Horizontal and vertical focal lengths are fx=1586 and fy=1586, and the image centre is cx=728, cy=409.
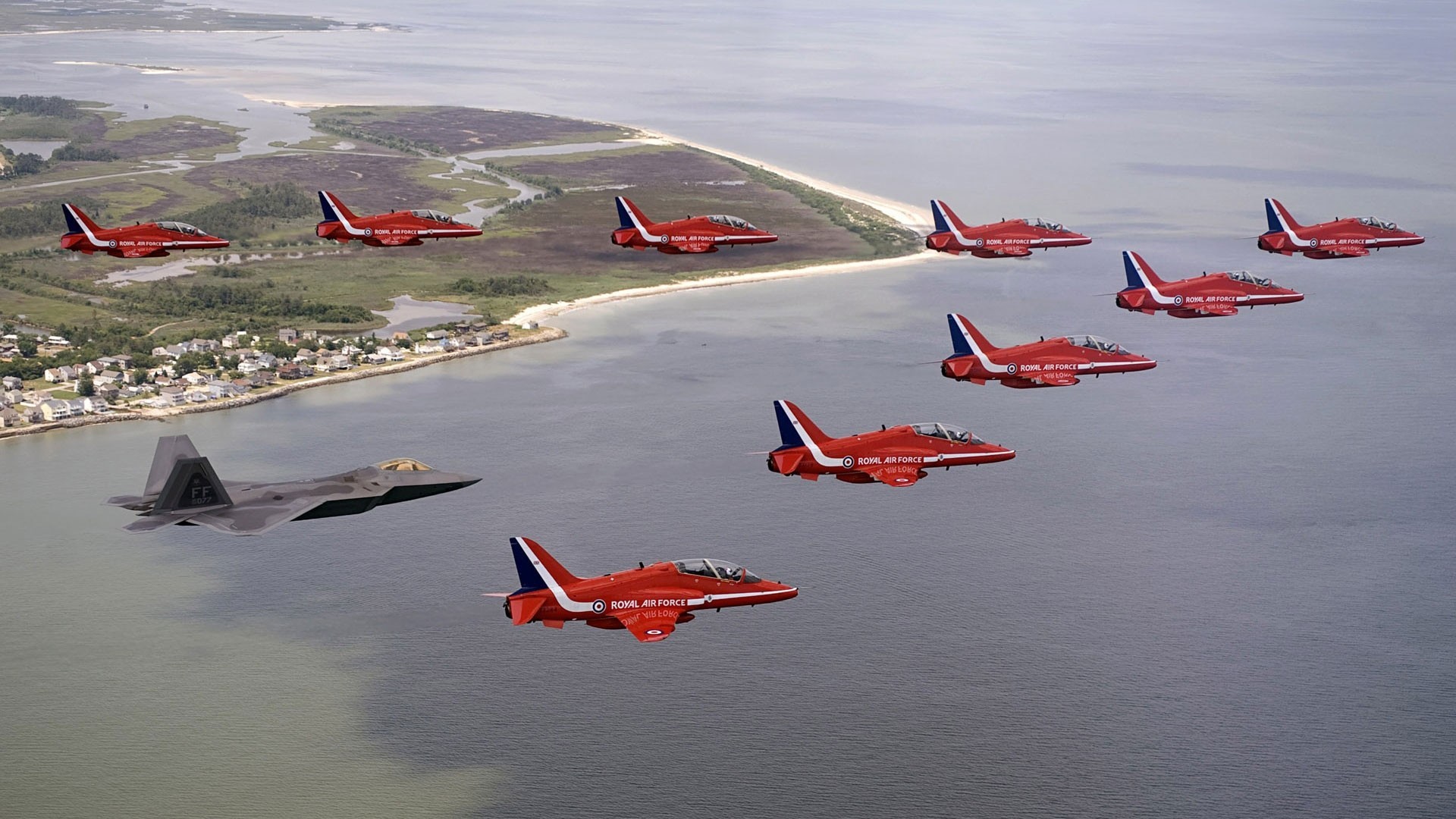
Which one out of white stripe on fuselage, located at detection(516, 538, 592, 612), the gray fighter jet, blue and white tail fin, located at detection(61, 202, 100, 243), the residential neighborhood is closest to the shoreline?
the residential neighborhood

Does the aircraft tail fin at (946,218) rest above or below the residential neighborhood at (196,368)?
above

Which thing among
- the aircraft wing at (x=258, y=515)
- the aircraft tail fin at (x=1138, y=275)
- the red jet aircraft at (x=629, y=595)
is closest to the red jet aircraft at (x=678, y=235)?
the aircraft tail fin at (x=1138, y=275)

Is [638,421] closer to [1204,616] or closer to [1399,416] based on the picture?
[1204,616]

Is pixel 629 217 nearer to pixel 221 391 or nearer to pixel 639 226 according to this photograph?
pixel 639 226

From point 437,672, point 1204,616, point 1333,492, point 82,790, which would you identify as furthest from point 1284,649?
point 82,790

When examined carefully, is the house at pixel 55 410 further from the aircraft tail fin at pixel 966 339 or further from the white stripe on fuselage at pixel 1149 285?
the white stripe on fuselage at pixel 1149 285

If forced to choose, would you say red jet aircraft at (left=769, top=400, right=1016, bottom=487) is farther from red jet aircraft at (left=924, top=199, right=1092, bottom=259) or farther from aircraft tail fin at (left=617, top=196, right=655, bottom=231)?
aircraft tail fin at (left=617, top=196, right=655, bottom=231)

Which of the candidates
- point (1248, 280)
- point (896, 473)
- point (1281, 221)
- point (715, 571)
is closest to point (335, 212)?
point (715, 571)
